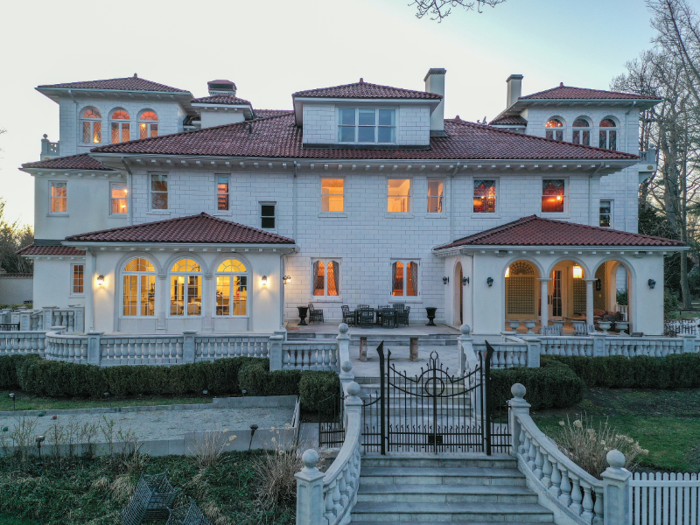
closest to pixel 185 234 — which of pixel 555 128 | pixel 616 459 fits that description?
pixel 616 459

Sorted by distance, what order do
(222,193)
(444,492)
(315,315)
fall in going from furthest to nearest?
1. (222,193)
2. (315,315)
3. (444,492)

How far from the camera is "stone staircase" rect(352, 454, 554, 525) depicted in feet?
22.6

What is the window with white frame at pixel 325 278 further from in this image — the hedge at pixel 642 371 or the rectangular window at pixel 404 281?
the hedge at pixel 642 371

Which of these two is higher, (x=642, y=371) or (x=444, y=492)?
(x=642, y=371)

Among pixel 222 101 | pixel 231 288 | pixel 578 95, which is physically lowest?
pixel 231 288

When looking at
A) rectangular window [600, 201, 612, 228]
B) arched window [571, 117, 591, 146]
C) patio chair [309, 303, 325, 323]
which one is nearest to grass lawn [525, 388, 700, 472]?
patio chair [309, 303, 325, 323]

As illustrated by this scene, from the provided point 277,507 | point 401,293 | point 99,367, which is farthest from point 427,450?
point 401,293

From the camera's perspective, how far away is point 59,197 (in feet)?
75.5

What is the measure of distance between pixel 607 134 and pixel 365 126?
14.5m

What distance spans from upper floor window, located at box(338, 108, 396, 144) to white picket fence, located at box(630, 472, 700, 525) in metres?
17.3

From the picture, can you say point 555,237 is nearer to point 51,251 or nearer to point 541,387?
point 541,387

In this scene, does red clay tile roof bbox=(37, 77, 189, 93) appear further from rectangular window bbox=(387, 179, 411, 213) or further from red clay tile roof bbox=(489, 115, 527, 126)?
red clay tile roof bbox=(489, 115, 527, 126)

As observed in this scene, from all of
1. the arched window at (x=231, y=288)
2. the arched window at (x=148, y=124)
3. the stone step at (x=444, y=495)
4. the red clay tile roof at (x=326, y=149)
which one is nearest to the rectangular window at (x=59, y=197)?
the arched window at (x=148, y=124)

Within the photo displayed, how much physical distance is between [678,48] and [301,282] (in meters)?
20.1
